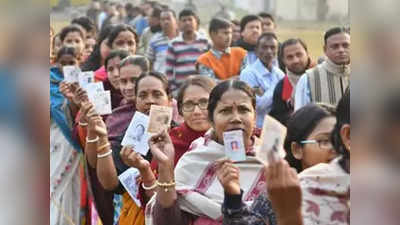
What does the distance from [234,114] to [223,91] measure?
75 millimetres

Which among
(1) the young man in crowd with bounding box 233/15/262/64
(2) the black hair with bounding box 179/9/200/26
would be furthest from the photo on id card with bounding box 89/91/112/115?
(2) the black hair with bounding box 179/9/200/26

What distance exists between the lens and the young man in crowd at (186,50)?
2797 mm

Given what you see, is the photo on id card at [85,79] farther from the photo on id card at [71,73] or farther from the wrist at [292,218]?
the wrist at [292,218]

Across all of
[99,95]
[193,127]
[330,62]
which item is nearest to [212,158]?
[193,127]

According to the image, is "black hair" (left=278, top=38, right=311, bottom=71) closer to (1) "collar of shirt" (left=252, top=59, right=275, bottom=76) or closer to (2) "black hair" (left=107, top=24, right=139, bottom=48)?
(1) "collar of shirt" (left=252, top=59, right=275, bottom=76)

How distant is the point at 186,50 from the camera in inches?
130

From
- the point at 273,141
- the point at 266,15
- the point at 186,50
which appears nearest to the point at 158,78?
the point at 266,15

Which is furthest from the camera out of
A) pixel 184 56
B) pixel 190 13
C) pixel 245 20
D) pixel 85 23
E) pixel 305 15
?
pixel 190 13

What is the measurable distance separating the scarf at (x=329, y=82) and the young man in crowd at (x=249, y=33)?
2.03ft
